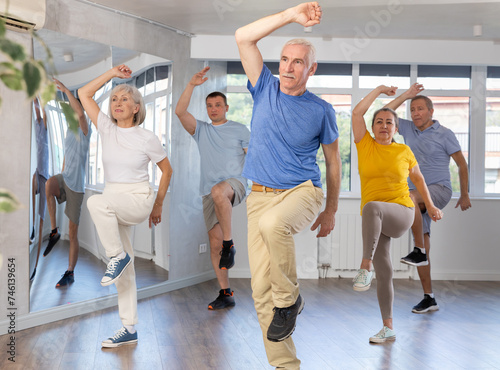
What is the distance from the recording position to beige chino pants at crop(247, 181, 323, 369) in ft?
8.55

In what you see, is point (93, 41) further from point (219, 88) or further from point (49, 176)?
point (219, 88)

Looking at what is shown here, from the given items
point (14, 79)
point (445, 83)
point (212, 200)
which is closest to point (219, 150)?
point (212, 200)

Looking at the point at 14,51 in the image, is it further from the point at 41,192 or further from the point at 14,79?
the point at 41,192

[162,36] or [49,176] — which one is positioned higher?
[162,36]

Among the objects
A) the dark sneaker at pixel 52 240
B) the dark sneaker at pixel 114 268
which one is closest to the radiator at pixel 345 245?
the dark sneaker at pixel 52 240

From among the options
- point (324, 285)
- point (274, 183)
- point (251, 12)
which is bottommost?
point (324, 285)

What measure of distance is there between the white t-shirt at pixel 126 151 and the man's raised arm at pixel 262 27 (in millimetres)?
1108

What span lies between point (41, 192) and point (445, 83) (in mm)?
5071

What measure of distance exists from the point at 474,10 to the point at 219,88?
9.65ft

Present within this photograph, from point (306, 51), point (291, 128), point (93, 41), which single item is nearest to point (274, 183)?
point (291, 128)

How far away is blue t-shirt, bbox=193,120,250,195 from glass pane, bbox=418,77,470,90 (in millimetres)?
2971

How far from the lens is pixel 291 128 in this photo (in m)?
2.80

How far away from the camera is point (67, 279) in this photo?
467 centimetres

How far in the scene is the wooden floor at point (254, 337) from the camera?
11.2 feet
